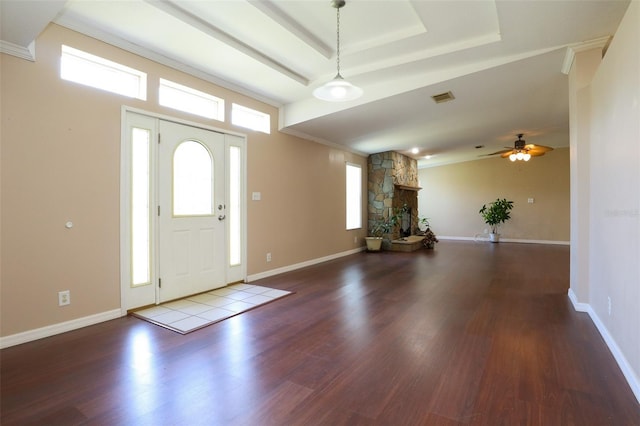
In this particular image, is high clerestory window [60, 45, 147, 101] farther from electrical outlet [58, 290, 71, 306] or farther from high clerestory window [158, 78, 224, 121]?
electrical outlet [58, 290, 71, 306]

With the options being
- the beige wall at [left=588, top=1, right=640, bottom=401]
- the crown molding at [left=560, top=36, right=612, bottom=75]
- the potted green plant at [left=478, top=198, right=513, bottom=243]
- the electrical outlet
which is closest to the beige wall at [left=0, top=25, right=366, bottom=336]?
the electrical outlet

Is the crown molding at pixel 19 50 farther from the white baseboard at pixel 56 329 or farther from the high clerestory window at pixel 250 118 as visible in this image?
the white baseboard at pixel 56 329

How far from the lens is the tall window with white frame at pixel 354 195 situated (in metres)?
7.23

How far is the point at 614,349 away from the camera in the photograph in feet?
7.25

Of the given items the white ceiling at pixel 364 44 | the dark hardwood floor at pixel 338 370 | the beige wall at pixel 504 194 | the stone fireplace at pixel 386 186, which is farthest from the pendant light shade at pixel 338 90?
the beige wall at pixel 504 194

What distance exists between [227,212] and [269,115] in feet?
5.69

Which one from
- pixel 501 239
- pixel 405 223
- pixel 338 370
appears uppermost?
pixel 405 223

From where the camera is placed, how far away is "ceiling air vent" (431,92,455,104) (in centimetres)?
409

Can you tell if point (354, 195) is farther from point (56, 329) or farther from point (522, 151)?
point (56, 329)

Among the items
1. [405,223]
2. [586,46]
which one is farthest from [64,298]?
[405,223]

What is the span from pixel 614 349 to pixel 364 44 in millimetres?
3388

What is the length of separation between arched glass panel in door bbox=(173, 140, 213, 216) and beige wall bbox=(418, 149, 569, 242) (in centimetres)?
841

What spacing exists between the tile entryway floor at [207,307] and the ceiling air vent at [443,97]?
328 cm

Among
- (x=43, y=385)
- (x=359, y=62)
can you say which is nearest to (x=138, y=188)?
(x=43, y=385)
